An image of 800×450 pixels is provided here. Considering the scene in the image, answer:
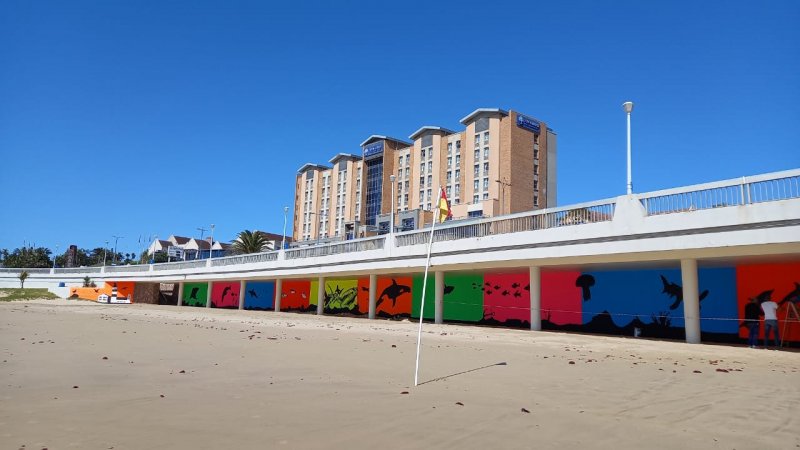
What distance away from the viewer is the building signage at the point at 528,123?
75.6 metres

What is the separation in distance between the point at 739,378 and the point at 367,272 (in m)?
26.1

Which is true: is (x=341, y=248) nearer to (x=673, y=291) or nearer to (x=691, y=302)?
(x=673, y=291)

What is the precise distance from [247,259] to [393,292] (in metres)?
19.2

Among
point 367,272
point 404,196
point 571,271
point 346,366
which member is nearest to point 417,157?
point 404,196

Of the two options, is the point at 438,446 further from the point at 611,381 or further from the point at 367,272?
the point at 367,272

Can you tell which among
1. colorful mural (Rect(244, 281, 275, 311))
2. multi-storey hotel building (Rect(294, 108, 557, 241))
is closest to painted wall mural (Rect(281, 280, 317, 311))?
colorful mural (Rect(244, 281, 275, 311))

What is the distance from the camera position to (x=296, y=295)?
45469mm

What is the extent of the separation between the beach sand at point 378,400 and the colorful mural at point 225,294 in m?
43.3

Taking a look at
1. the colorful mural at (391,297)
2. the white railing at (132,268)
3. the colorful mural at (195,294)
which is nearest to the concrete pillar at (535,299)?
the colorful mural at (391,297)

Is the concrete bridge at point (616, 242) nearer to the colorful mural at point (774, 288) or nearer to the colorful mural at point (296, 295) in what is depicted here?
the colorful mural at point (774, 288)

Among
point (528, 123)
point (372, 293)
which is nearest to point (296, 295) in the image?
point (372, 293)

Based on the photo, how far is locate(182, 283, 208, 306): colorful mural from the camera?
197ft

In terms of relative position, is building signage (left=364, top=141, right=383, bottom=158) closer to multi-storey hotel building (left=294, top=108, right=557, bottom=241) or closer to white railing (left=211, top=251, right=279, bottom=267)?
multi-storey hotel building (left=294, top=108, right=557, bottom=241)

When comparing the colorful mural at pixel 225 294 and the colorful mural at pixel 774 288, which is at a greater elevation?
the colorful mural at pixel 774 288
